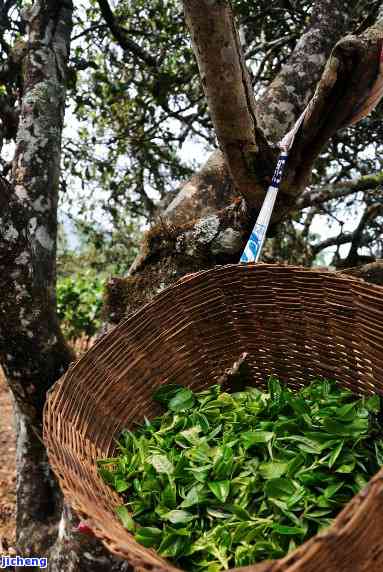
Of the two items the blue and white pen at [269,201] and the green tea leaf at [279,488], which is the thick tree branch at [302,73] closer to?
→ the blue and white pen at [269,201]

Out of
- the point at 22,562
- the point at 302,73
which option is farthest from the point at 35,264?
the point at 302,73

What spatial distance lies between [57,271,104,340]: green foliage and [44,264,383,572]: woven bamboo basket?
19.3ft

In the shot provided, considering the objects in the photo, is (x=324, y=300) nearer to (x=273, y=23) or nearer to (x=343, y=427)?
(x=343, y=427)

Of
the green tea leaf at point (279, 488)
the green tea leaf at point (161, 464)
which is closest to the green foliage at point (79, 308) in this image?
the green tea leaf at point (161, 464)

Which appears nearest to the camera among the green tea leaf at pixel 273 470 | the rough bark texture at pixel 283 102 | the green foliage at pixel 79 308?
the green tea leaf at pixel 273 470

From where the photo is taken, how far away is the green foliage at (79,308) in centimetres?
759

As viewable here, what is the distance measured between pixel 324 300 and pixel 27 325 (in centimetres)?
105

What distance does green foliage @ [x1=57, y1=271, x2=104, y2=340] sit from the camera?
759 cm

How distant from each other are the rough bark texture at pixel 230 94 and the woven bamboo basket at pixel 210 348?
1.05 feet

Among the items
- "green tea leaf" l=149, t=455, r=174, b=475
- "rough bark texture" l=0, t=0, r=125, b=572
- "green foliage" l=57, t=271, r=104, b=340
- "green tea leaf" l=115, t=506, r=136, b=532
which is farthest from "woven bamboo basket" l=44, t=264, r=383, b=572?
"green foliage" l=57, t=271, r=104, b=340

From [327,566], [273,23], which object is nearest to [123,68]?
[273,23]

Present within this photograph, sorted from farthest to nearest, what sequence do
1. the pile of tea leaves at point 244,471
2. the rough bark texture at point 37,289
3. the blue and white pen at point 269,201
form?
1. the rough bark texture at point 37,289
2. the blue and white pen at point 269,201
3. the pile of tea leaves at point 244,471

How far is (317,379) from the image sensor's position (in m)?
1.80

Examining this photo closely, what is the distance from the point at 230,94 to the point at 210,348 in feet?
2.84
